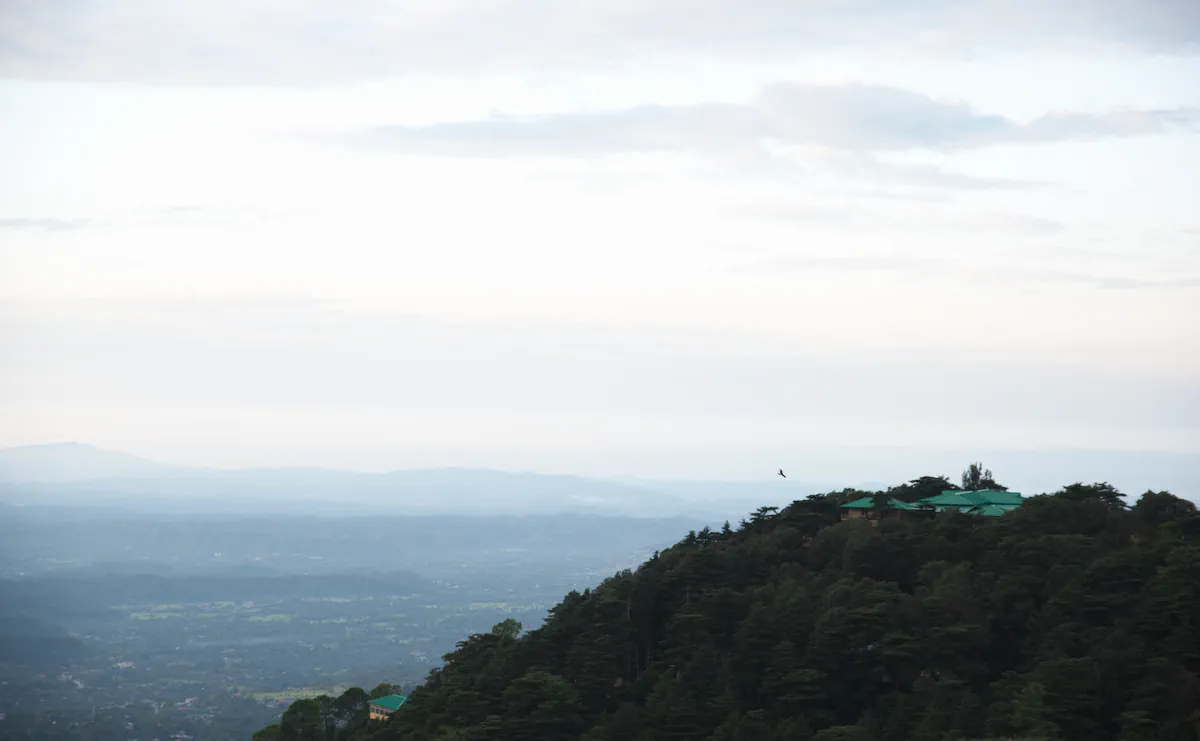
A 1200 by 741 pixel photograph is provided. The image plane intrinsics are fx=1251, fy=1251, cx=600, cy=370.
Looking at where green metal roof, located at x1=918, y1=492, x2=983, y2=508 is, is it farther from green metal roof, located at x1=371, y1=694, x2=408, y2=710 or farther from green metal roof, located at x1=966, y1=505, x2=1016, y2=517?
green metal roof, located at x1=371, y1=694, x2=408, y2=710

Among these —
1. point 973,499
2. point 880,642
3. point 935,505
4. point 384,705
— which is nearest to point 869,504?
point 935,505

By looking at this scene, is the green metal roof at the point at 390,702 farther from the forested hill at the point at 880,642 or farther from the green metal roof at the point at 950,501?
the green metal roof at the point at 950,501

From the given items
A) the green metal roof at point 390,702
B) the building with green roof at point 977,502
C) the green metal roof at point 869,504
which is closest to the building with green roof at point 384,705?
the green metal roof at point 390,702

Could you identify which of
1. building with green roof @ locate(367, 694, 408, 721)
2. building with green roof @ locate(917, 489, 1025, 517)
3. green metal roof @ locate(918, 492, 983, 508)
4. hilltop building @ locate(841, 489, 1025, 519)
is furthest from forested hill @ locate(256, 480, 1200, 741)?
building with green roof @ locate(367, 694, 408, 721)

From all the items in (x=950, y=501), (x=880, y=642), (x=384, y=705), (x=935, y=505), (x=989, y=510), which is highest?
(x=950, y=501)

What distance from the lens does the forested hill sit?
2700 centimetres

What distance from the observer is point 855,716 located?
1189 inches

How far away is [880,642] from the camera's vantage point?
3038 cm

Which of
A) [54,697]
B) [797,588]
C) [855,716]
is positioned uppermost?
[797,588]

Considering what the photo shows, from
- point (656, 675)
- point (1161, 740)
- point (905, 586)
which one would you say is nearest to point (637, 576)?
point (656, 675)

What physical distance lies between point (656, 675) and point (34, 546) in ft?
617

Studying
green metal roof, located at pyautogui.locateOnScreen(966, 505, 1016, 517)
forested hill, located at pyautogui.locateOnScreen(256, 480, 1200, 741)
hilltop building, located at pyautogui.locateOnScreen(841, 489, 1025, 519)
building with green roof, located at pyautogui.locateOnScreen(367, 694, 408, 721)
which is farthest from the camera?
building with green roof, located at pyautogui.locateOnScreen(367, 694, 408, 721)

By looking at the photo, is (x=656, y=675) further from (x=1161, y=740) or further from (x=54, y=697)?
(x=54, y=697)

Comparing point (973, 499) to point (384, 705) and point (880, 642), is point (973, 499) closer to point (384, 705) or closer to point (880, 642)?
point (880, 642)
